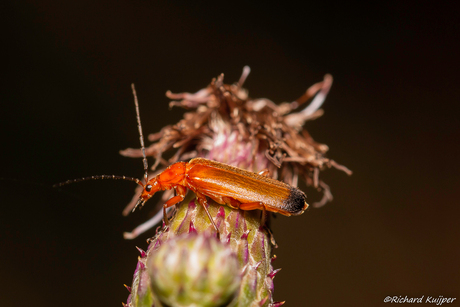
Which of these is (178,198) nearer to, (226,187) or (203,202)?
(203,202)

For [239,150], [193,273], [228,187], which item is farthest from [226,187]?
[193,273]

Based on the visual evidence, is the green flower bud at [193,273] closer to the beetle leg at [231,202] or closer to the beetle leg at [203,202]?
the beetle leg at [203,202]

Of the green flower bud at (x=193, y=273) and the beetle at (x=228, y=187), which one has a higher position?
the beetle at (x=228, y=187)

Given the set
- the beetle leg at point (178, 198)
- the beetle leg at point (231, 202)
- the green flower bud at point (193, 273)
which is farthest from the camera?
the beetle leg at point (178, 198)

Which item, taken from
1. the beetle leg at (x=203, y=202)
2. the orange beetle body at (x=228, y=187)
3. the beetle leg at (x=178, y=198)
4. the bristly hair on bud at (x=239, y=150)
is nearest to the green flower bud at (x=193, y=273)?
the bristly hair on bud at (x=239, y=150)

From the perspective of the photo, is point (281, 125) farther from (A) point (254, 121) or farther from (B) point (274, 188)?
(B) point (274, 188)

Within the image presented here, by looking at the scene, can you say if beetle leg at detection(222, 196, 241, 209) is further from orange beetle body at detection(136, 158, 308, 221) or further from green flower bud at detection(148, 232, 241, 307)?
green flower bud at detection(148, 232, 241, 307)

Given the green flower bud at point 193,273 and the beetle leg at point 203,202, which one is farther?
the beetle leg at point 203,202

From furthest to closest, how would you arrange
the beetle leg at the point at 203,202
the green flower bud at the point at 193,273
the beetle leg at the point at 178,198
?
the beetle leg at the point at 178,198 < the beetle leg at the point at 203,202 < the green flower bud at the point at 193,273
